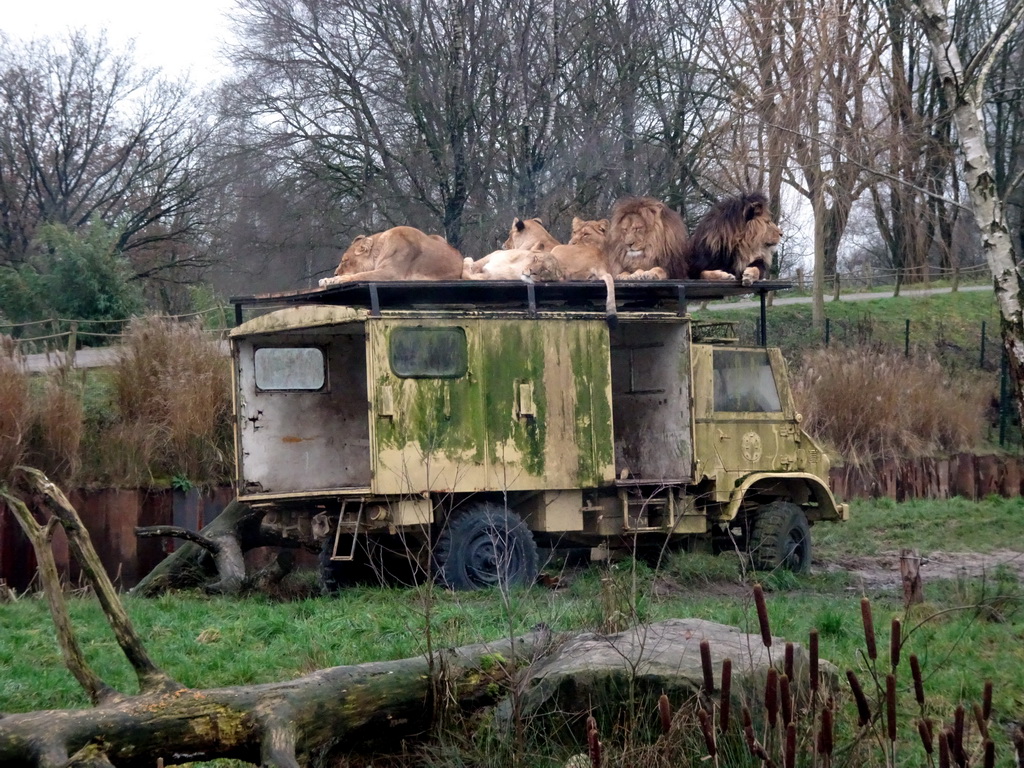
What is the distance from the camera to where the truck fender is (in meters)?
10.8

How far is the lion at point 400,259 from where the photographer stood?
10.5 meters

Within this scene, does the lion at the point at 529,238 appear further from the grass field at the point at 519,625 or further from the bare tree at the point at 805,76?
the bare tree at the point at 805,76

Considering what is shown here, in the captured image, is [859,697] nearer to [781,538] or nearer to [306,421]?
[781,538]

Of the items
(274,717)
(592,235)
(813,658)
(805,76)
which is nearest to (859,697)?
(813,658)

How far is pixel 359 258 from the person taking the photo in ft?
35.3

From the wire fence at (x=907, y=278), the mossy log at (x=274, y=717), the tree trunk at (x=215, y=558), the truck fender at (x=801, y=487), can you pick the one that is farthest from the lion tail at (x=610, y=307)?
the wire fence at (x=907, y=278)

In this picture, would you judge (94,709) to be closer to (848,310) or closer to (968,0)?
(968,0)

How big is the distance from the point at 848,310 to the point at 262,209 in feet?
49.0

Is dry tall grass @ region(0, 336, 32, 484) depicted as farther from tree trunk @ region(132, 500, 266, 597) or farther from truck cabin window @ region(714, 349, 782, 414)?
truck cabin window @ region(714, 349, 782, 414)

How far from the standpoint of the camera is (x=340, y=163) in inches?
969

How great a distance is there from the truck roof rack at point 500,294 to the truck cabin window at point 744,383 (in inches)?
25.1

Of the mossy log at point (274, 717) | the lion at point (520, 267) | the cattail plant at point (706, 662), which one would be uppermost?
the lion at point (520, 267)

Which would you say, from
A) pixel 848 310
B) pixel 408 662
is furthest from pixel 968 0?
pixel 408 662

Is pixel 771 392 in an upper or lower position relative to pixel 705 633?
upper
